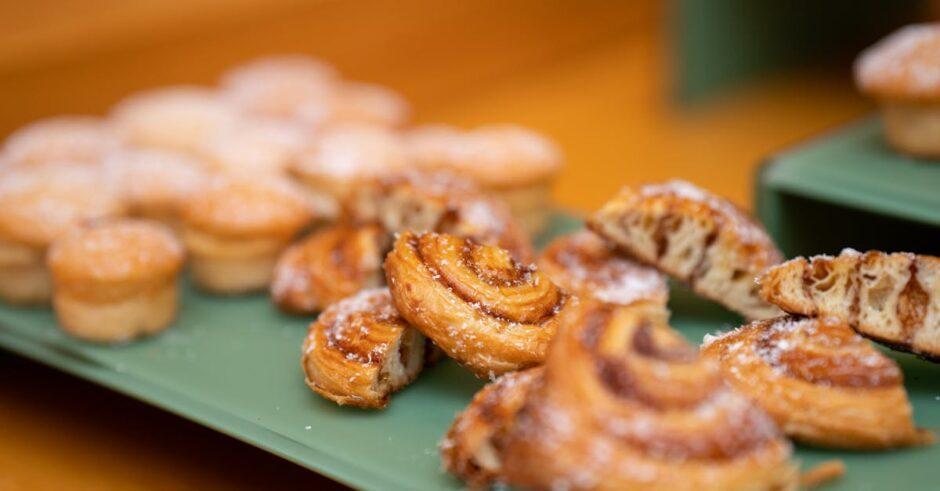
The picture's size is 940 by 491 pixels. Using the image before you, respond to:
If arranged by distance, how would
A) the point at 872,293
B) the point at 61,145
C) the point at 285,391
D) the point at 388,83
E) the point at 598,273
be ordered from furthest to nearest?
the point at 388,83
the point at 61,145
the point at 598,273
the point at 285,391
the point at 872,293

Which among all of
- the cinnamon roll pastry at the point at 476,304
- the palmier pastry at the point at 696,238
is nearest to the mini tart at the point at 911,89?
the palmier pastry at the point at 696,238

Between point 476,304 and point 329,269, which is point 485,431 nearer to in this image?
point 476,304

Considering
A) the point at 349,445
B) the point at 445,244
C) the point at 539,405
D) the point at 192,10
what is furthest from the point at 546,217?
the point at 192,10

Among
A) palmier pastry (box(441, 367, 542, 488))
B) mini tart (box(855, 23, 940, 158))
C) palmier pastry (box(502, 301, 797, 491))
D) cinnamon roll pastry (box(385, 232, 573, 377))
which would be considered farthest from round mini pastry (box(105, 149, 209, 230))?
mini tart (box(855, 23, 940, 158))

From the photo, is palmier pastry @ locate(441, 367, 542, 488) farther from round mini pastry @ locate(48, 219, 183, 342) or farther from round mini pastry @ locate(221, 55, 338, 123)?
round mini pastry @ locate(221, 55, 338, 123)

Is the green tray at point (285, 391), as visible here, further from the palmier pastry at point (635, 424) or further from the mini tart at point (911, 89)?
the mini tart at point (911, 89)

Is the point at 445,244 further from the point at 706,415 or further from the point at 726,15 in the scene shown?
the point at 726,15

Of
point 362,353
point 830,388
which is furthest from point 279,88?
point 830,388
